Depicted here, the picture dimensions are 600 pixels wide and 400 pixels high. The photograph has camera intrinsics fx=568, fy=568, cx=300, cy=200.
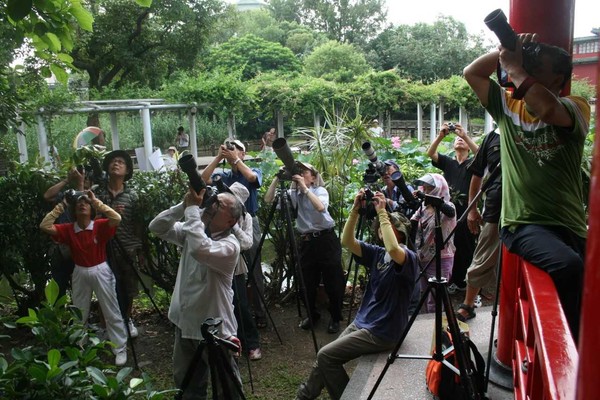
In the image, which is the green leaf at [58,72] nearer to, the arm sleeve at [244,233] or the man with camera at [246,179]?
the arm sleeve at [244,233]

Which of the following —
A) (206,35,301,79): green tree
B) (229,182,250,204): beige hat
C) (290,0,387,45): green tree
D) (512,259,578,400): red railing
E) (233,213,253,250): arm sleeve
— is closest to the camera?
(512,259,578,400): red railing

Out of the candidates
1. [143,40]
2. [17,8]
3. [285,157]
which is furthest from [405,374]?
[143,40]

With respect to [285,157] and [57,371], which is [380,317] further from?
[57,371]

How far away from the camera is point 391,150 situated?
7691 mm

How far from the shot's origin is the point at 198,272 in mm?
3523

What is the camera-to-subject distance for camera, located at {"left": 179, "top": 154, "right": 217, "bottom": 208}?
332 centimetres

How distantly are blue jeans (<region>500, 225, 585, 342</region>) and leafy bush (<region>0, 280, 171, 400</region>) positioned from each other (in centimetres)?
140

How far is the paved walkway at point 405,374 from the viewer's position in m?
3.48

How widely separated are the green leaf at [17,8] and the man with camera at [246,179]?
269 centimetres

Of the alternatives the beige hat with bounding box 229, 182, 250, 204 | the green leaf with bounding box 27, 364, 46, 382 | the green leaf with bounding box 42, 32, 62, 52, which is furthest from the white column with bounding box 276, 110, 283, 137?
the green leaf with bounding box 27, 364, 46, 382

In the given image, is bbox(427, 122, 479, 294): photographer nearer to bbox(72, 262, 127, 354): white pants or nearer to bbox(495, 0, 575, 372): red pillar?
bbox(495, 0, 575, 372): red pillar

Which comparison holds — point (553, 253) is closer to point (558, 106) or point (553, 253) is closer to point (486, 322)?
point (558, 106)

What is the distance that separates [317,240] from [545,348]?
3.97m

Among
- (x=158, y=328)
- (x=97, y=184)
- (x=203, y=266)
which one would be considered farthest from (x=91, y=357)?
(x=158, y=328)
